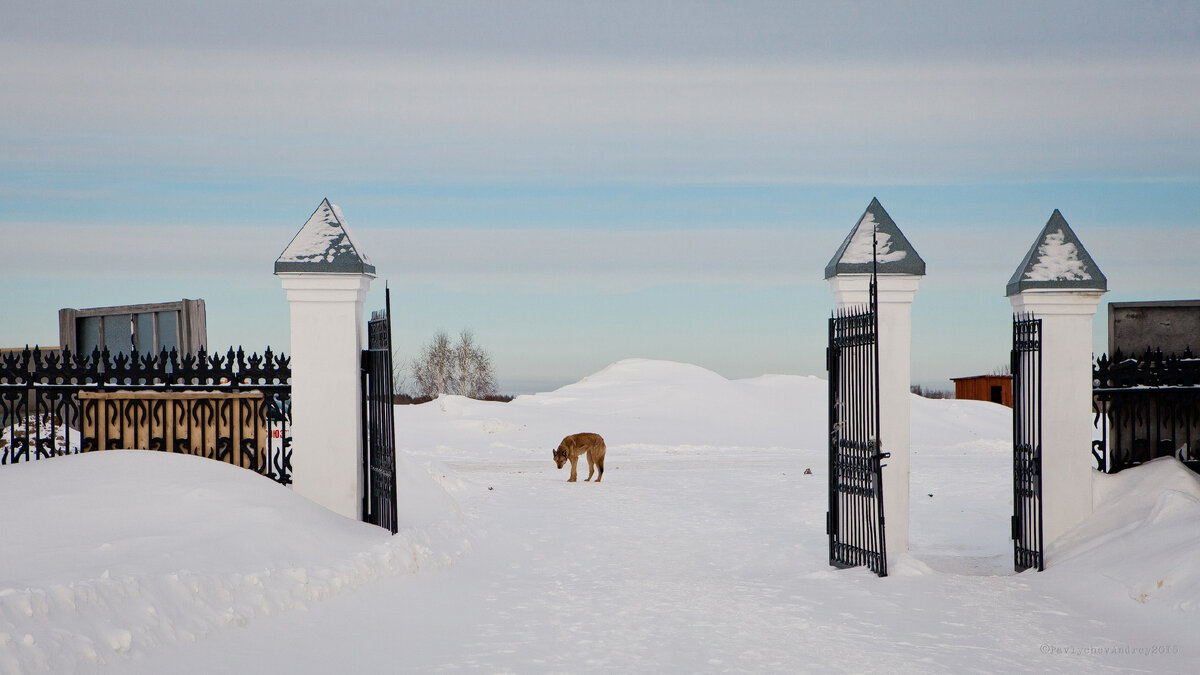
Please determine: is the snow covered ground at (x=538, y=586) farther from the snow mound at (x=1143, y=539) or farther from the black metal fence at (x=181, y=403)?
the black metal fence at (x=181, y=403)

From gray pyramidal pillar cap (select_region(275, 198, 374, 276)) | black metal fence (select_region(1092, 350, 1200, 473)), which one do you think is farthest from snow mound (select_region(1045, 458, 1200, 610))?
gray pyramidal pillar cap (select_region(275, 198, 374, 276))

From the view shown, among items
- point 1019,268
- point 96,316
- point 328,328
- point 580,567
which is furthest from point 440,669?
point 96,316

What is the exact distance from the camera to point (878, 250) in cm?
1082

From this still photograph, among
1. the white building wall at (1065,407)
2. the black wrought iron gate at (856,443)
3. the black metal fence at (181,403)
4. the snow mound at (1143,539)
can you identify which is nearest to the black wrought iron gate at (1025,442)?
the snow mound at (1143,539)

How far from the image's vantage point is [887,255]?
10766 millimetres

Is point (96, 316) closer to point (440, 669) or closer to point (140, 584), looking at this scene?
point (140, 584)

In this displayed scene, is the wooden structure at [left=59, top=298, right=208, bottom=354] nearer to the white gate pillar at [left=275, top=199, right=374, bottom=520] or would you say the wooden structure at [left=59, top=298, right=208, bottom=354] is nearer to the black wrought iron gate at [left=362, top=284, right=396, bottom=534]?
the white gate pillar at [left=275, top=199, right=374, bottom=520]

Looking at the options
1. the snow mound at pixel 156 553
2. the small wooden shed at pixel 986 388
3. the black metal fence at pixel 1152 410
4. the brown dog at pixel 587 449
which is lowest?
the small wooden shed at pixel 986 388

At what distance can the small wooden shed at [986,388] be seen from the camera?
43094 millimetres

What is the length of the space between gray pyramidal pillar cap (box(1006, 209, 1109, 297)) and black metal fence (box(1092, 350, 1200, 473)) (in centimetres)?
113

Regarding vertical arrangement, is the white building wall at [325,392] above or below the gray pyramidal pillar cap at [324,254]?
below

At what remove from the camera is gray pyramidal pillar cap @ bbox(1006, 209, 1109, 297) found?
10.9 metres

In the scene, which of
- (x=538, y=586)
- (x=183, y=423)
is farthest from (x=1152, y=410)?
(x=183, y=423)

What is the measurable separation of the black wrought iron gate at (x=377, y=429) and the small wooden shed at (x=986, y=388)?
36.9 m
